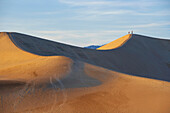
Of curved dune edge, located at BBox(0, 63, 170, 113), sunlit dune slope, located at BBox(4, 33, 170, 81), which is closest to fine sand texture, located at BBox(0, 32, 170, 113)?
curved dune edge, located at BBox(0, 63, 170, 113)

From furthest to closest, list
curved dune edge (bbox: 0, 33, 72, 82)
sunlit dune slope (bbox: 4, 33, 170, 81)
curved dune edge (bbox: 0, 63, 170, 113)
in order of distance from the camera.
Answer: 1. sunlit dune slope (bbox: 4, 33, 170, 81)
2. curved dune edge (bbox: 0, 33, 72, 82)
3. curved dune edge (bbox: 0, 63, 170, 113)

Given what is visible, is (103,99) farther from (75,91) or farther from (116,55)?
(116,55)

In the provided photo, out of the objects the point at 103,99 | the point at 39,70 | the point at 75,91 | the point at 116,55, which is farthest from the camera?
the point at 116,55

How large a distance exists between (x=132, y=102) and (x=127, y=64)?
12.3 m

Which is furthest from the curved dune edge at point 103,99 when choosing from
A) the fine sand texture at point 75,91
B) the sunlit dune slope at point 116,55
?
the sunlit dune slope at point 116,55

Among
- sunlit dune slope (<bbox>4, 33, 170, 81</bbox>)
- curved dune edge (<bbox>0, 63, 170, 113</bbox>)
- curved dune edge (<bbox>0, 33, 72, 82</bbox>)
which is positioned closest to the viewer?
curved dune edge (<bbox>0, 63, 170, 113</bbox>)

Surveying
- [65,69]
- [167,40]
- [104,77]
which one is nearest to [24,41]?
[65,69]

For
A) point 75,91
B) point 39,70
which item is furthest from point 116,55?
point 75,91

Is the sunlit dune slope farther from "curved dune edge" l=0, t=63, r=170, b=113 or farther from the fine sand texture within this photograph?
"curved dune edge" l=0, t=63, r=170, b=113

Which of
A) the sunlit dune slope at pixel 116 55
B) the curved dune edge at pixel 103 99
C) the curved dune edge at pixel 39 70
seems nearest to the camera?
the curved dune edge at pixel 103 99

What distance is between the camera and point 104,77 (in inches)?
322

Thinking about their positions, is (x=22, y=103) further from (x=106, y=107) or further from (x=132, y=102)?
(x=132, y=102)

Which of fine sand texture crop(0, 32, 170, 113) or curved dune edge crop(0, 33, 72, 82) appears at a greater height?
curved dune edge crop(0, 33, 72, 82)

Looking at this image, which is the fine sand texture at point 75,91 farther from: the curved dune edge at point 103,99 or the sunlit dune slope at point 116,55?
the sunlit dune slope at point 116,55
